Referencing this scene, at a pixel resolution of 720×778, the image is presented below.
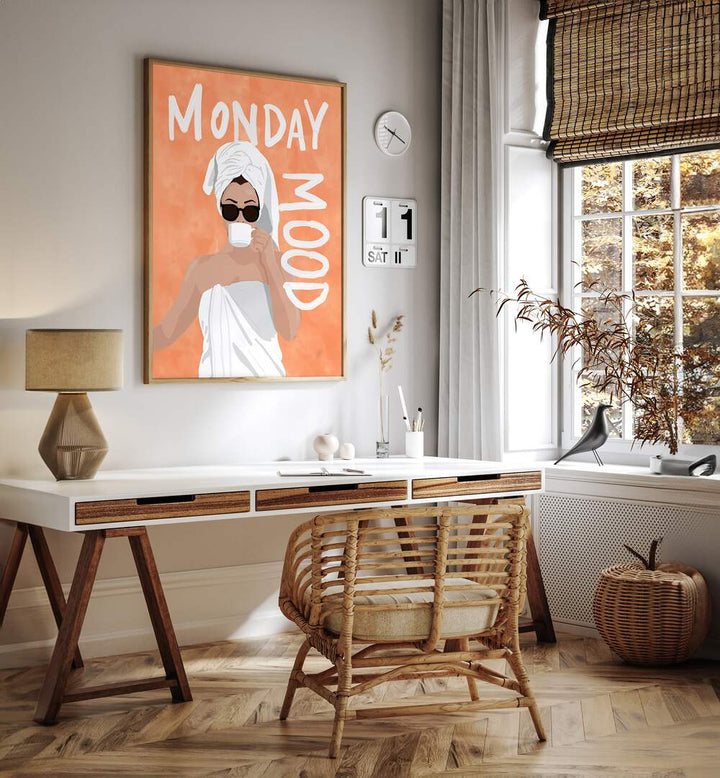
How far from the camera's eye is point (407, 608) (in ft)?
10.2

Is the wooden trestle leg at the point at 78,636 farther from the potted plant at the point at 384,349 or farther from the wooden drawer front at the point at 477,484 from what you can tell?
the potted plant at the point at 384,349

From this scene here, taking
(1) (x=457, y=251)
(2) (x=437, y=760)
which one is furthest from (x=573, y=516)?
(2) (x=437, y=760)

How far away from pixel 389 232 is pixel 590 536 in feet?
5.22

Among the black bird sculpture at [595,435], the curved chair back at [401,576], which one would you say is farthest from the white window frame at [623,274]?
the curved chair back at [401,576]

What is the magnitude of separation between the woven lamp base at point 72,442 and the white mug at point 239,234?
988mm

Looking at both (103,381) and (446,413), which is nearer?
(103,381)

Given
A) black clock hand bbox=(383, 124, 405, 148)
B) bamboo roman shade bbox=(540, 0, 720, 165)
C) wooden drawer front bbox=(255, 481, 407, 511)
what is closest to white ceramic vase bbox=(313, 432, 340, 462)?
wooden drawer front bbox=(255, 481, 407, 511)

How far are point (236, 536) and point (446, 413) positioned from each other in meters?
1.09

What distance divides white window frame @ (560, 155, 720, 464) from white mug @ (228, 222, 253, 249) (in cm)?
150

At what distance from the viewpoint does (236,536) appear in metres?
4.57

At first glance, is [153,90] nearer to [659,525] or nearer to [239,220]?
[239,220]

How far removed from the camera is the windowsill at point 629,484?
4188 millimetres

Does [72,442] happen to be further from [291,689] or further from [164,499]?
[291,689]

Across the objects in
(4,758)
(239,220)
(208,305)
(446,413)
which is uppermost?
(239,220)
